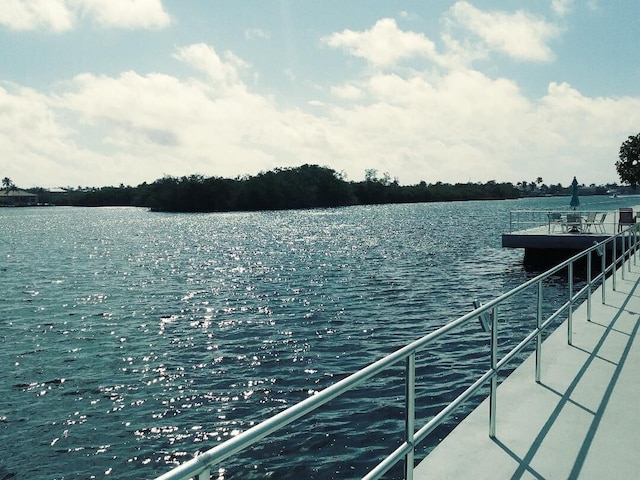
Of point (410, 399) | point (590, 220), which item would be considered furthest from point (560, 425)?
point (590, 220)

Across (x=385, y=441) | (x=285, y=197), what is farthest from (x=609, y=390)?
(x=285, y=197)

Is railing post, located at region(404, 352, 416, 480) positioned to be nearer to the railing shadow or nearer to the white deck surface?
the white deck surface

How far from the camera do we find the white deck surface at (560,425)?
14.1 ft

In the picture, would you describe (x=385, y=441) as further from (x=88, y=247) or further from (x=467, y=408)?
(x=88, y=247)

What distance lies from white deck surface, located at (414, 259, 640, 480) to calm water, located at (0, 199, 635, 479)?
3.21 meters

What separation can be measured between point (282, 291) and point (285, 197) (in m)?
155

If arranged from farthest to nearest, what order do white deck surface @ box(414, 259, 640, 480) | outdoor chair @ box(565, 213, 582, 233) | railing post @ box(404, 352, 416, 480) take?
outdoor chair @ box(565, 213, 582, 233) < white deck surface @ box(414, 259, 640, 480) < railing post @ box(404, 352, 416, 480)

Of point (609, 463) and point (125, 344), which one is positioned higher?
point (609, 463)

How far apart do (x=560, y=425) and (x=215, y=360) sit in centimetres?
1085

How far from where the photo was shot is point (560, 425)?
511cm

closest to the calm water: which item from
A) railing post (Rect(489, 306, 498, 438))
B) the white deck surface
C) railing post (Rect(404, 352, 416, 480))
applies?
the white deck surface

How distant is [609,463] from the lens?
4.38 metres

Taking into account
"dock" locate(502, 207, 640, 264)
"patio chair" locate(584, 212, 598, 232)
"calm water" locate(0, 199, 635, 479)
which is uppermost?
"patio chair" locate(584, 212, 598, 232)

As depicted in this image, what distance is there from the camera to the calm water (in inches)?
378
